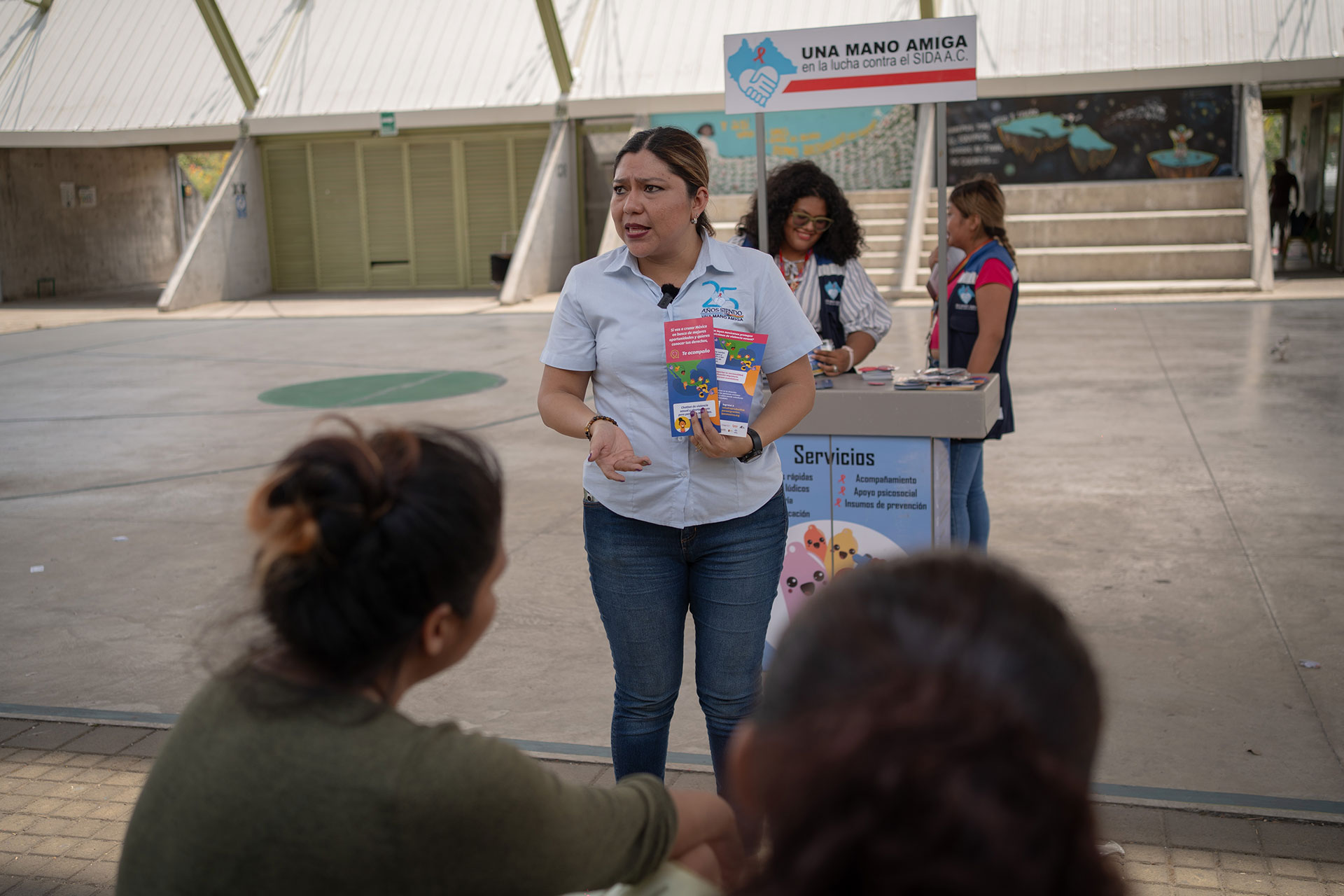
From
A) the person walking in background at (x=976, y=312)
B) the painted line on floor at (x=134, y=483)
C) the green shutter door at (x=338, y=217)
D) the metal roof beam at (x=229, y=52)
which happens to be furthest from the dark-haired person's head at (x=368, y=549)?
the green shutter door at (x=338, y=217)

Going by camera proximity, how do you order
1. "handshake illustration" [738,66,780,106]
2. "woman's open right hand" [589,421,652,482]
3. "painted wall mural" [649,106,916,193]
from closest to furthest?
"woman's open right hand" [589,421,652,482] < "handshake illustration" [738,66,780,106] < "painted wall mural" [649,106,916,193]

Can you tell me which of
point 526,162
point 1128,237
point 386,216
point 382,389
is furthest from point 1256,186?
point 386,216

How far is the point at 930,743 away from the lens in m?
0.86

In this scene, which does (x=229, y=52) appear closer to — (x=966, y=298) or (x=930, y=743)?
(x=966, y=298)

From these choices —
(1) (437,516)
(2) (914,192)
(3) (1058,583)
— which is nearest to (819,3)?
(2) (914,192)

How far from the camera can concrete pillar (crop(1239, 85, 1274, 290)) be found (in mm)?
15633

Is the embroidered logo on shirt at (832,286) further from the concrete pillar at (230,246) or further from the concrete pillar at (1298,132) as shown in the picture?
the concrete pillar at (1298,132)

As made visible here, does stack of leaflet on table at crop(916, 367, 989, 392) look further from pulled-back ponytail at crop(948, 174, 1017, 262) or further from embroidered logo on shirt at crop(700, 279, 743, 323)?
embroidered logo on shirt at crop(700, 279, 743, 323)

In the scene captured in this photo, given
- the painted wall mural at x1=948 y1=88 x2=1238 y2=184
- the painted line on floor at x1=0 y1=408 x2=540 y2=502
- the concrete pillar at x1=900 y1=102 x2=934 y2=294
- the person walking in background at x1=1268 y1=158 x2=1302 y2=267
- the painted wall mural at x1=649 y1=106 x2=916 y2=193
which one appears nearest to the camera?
the painted line on floor at x1=0 y1=408 x2=540 y2=502

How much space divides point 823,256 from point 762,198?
34cm

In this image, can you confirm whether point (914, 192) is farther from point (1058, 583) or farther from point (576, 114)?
point (1058, 583)

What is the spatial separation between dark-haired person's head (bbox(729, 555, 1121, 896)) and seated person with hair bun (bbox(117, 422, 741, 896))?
0.39 m

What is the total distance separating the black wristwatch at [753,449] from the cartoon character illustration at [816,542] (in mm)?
1281

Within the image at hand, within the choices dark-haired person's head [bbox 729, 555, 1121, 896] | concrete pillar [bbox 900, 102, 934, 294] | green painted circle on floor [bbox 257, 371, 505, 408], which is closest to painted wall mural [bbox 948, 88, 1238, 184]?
concrete pillar [bbox 900, 102, 934, 294]
